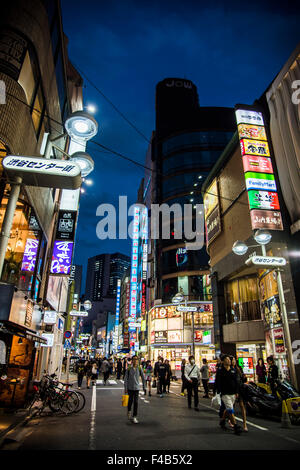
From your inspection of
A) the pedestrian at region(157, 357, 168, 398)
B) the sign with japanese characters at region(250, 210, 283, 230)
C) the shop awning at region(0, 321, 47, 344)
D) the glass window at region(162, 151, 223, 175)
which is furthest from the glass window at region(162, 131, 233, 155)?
the shop awning at region(0, 321, 47, 344)

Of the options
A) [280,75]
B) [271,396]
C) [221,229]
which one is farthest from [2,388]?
[280,75]

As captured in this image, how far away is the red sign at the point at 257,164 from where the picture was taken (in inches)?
589

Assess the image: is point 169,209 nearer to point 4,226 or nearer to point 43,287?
point 43,287

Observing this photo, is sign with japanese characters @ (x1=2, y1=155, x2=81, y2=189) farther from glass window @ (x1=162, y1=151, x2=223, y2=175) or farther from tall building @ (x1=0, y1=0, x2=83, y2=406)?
glass window @ (x1=162, y1=151, x2=223, y2=175)

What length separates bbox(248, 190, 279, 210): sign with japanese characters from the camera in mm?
14281

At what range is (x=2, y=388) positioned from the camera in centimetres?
1055

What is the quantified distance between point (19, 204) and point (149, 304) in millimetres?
40276

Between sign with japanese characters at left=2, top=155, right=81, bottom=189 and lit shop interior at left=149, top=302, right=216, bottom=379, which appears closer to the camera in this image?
sign with japanese characters at left=2, top=155, right=81, bottom=189

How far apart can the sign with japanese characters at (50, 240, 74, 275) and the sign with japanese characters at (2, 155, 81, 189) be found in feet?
30.3

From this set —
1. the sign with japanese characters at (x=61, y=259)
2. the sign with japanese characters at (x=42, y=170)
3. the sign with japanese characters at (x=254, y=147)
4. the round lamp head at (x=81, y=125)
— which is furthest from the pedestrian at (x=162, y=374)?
the round lamp head at (x=81, y=125)

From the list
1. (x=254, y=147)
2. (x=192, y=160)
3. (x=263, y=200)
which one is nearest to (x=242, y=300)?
(x=263, y=200)

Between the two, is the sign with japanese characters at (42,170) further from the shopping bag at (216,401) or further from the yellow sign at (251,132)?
the yellow sign at (251,132)

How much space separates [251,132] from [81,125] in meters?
11.1

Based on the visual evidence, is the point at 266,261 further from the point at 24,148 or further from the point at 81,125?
the point at 24,148
